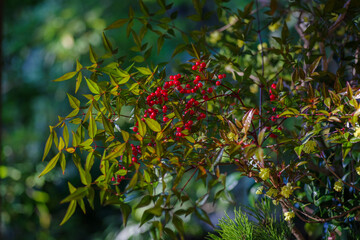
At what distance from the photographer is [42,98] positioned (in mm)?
1841

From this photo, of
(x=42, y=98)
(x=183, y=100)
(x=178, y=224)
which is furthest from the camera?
(x=42, y=98)

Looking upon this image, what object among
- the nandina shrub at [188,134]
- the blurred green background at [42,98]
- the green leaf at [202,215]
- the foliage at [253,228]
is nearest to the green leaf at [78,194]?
the nandina shrub at [188,134]

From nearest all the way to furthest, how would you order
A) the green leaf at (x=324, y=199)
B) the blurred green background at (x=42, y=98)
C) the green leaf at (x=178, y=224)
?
the green leaf at (x=178, y=224)
the green leaf at (x=324, y=199)
the blurred green background at (x=42, y=98)

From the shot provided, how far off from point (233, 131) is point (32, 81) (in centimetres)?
174

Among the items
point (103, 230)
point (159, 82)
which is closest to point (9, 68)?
point (103, 230)

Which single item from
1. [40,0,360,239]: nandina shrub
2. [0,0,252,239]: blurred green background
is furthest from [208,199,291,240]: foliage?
[0,0,252,239]: blurred green background

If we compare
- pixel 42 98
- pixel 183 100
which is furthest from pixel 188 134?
pixel 42 98

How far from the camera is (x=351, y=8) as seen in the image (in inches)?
18.2

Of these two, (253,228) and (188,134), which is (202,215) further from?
(253,228)

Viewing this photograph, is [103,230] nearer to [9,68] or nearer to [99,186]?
[9,68]

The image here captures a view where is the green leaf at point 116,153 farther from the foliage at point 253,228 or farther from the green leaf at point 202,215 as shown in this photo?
the foliage at point 253,228

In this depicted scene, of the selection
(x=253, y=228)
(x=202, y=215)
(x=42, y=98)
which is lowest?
(x=42, y=98)

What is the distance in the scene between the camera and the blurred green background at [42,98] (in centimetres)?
156

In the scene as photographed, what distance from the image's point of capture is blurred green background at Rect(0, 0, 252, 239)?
1563mm
